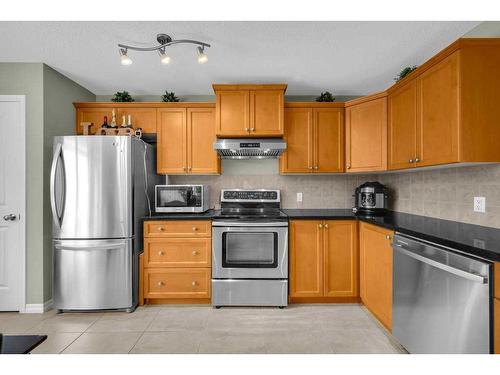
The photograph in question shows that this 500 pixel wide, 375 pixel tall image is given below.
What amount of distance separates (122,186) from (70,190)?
48 centimetres

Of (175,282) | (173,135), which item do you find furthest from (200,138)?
(175,282)

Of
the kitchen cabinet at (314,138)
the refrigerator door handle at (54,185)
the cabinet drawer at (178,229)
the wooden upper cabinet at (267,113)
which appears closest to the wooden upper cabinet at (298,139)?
the kitchen cabinet at (314,138)

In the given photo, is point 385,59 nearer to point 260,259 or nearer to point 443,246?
point 443,246

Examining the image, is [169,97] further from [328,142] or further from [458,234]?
[458,234]

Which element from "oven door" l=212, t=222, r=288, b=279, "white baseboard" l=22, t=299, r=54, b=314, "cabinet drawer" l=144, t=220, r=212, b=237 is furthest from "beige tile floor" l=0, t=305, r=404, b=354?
"cabinet drawer" l=144, t=220, r=212, b=237

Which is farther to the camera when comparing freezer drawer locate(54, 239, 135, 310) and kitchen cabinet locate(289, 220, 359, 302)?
kitchen cabinet locate(289, 220, 359, 302)

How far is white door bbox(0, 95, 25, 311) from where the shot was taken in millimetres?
2646

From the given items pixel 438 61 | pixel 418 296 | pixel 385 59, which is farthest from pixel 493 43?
pixel 418 296

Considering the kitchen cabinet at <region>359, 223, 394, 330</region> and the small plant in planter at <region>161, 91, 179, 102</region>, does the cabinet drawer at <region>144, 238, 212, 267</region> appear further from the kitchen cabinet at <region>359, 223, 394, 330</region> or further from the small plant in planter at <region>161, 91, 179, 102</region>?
the small plant in planter at <region>161, 91, 179, 102</region>

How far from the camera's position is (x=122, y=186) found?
2.66 metres

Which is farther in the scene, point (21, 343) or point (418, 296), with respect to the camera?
point (418, 296)

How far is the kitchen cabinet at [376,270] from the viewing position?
2178 millimetres

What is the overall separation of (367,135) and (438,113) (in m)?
1.01

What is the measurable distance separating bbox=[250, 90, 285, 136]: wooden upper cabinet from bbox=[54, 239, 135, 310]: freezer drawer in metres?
1.92
